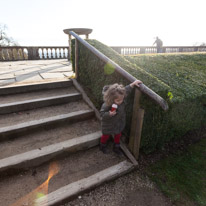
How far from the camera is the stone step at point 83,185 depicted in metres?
1.93

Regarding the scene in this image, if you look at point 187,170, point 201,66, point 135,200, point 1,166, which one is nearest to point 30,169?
point 1,166

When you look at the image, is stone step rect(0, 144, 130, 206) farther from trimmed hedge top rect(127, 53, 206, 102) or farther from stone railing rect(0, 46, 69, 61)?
stone railing rect(0, 46, 69, 61)

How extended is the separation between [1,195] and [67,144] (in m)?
1.03

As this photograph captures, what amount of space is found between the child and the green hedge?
0.25 metres

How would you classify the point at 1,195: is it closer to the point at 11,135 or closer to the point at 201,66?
the point at 11,135

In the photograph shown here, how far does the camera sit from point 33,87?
367 centimetres

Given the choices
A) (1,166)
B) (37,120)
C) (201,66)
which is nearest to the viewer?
(1,166)

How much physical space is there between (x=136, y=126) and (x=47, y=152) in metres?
1.44

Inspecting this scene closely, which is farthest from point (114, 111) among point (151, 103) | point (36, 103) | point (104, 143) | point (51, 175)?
point (36, 103)

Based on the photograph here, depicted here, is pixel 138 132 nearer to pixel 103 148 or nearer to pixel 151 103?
pixel 151 103

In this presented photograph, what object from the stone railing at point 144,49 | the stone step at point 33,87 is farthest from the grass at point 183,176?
the stone railing at point 144,49

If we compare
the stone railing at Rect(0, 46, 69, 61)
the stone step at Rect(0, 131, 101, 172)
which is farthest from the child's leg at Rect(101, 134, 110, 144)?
the stone railing at Rect(0, 46, 69, 61)

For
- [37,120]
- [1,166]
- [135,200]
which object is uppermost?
[37,120]

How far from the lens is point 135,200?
2111 mm
